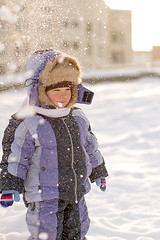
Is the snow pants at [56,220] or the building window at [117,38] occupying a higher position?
the snow pants at [56,220]

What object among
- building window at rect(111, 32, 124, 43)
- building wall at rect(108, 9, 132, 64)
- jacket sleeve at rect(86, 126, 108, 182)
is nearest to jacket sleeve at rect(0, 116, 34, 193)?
jacket sleeve at rect(86, 126, 108, 182)

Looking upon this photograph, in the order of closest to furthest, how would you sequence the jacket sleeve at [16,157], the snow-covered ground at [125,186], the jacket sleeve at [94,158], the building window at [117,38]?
1. the jacket sleeve at [16,157]
2. the jacket sleeve at [94,158]
3. the snow-covered ground at [125,186]
4. the building window at [117,38]

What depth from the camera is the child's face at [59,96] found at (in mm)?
1977

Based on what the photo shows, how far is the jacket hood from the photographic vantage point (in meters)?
1.94

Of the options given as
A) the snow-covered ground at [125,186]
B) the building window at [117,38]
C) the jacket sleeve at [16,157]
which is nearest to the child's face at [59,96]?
the jacket sleeve at [16,157]

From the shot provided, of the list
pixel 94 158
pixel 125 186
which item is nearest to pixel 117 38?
pixel 125 186

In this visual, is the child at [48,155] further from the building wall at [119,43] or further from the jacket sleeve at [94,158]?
the building wall at [119,43]

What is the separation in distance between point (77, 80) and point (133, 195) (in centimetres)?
175

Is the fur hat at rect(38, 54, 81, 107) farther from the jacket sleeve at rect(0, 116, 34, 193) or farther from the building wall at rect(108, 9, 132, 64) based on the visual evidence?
the building wall at rect(108, 9, 132, 64)

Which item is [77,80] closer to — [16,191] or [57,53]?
[57,53]

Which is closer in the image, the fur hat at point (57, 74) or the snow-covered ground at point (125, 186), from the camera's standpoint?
the fur hat at point (57, 74)

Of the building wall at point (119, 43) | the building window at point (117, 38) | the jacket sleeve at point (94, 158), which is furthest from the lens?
the building window at point (117, 38)

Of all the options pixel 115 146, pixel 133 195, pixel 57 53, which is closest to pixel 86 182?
pixel 57 53

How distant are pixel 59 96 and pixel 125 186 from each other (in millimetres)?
1973
